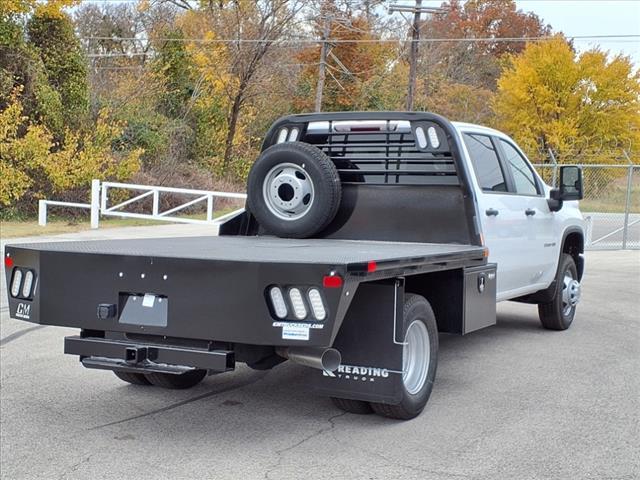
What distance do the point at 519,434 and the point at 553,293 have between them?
3798mm

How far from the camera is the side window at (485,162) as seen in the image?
295 inches

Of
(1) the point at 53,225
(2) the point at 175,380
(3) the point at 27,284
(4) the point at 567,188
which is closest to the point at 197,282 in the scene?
(3) the point at 27,284

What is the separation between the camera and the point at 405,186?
7320mm

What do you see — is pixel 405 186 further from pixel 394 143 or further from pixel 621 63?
pixel 621 63

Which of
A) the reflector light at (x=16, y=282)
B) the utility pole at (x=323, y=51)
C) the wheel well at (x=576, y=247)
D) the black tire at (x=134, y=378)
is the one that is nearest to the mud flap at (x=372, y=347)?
the black tire at (x=134, y=378)

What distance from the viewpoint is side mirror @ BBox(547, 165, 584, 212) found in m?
8.62

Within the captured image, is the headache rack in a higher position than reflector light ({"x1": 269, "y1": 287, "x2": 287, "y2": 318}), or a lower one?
higher

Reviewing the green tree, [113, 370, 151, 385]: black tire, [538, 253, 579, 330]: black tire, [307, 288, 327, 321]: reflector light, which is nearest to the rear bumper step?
[307, 288, 327, 321]: reflector light

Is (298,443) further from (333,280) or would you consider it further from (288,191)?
(288,191)

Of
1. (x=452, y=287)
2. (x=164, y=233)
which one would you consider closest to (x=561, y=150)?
(x=164, y=233)

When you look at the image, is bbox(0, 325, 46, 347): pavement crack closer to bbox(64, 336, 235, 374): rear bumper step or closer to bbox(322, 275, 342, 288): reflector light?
bbox(64, 336, 235, 374): rear bumper step

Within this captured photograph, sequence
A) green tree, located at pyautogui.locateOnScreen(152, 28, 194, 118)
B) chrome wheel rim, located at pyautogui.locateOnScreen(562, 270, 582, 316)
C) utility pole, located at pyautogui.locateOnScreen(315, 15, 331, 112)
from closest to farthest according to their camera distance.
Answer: chrome wheel rim, located at pyautogui.locateOnScreen(562, 270, 582, 316)
green tree, located at pyautogui.locateOnScreen(152, 28, 194, 118)
utility pole, located at pyautogui.locateOnScreen(315, 15, 331, 112)

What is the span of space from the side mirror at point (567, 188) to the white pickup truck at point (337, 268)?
0.06 feet

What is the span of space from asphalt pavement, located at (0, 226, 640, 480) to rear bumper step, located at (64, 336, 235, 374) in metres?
0.47
